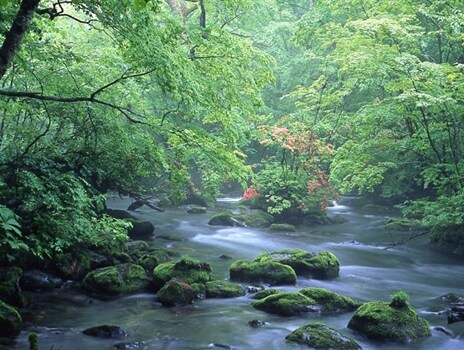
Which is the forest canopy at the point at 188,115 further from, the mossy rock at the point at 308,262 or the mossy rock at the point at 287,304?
the mossy rock at the point at 308,262

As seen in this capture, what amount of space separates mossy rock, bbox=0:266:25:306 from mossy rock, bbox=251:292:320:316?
5.04 metres

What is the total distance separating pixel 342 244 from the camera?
18297 millimetres

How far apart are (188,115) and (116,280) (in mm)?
4526

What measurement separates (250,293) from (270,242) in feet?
22.8

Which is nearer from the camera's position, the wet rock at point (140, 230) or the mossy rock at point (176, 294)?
the mossy rock at point (176, 294)

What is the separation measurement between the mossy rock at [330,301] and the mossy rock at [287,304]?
19 cm

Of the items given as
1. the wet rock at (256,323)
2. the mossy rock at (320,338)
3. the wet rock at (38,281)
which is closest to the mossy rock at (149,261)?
the wet rock at (38,281)

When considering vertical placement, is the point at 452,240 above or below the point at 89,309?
above

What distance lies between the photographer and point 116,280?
11.0 metres

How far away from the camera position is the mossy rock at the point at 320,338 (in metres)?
7.98

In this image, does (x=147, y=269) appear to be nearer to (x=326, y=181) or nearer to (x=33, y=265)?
(x=33, y=265)

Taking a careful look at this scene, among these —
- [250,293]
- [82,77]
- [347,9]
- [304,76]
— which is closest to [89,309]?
[250,293]

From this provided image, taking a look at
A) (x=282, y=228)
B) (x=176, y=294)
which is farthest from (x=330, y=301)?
(x=282, y=228)

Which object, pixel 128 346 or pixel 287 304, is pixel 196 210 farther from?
pixel 128 346
